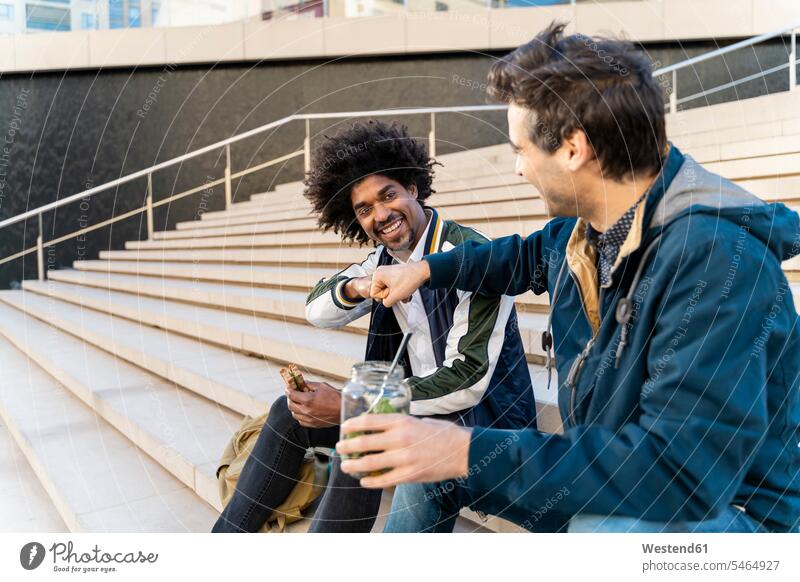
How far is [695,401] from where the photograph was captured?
74cm

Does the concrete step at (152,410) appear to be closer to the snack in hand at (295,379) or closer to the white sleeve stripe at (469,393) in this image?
the snack in hand at (295,379)

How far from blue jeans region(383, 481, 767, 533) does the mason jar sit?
0.16 meters

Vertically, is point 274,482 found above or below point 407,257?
below

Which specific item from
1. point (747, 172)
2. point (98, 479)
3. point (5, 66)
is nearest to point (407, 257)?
point (98, 479)

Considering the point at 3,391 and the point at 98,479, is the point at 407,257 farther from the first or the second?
the point at 3,391

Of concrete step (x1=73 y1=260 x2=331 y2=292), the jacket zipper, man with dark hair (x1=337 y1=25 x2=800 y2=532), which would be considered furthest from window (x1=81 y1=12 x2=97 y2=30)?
the jacket zipper

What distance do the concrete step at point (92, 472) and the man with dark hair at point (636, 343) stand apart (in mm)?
1341

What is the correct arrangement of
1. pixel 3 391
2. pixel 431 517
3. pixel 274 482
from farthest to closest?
1. pixel 3 391
2. pixel 274 482
3. pixel 431 517

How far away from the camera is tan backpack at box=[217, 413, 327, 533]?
61.3 inches

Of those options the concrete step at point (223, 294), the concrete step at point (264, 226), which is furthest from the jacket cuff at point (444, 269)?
the concrete step at point (264, 226)

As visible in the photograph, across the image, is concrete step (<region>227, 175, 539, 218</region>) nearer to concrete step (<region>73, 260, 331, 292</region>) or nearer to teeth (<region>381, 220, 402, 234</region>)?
concrete step (<region>73, 260, 331, 292</region>)

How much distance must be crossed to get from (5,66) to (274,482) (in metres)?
8.04

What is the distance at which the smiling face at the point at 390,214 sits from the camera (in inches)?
66.8

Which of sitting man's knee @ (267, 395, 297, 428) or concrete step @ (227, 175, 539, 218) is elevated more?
concrete step @ (227, 175, 539, 218)
